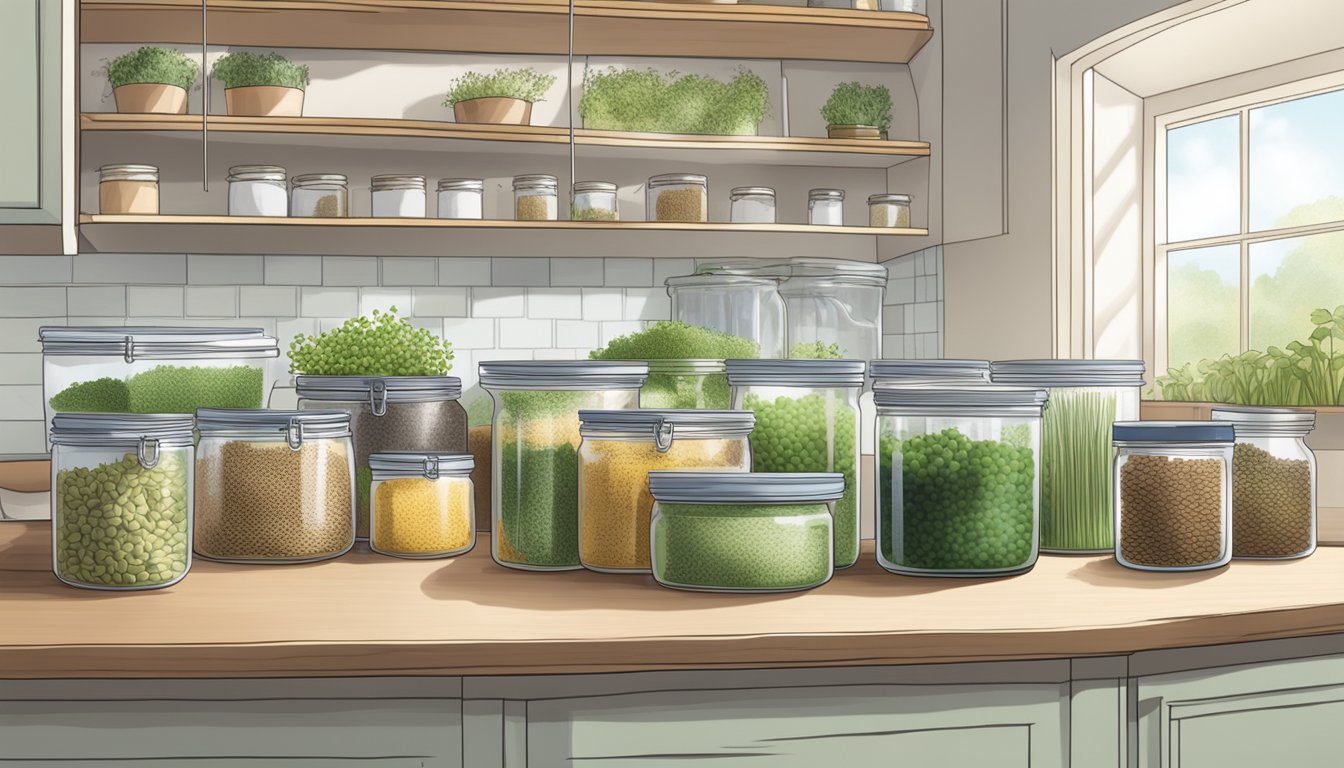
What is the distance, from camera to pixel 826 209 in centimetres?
346

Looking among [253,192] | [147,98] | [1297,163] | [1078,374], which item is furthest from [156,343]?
[1297,163]

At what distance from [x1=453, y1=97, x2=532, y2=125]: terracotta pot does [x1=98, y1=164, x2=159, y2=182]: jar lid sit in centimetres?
90

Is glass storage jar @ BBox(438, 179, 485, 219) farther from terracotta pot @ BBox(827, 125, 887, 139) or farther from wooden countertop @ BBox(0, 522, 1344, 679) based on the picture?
wooden countertop @ BBox(0, 522, 1344, 679)

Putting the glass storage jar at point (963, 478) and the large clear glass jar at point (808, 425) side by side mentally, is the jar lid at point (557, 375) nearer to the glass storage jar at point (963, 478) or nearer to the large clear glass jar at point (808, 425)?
the large clear glass jar at point (808, 425)

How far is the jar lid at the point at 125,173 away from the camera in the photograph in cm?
310

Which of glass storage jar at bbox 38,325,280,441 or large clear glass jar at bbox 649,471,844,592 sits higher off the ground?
glass storage jar at bbox 38,325,280,441

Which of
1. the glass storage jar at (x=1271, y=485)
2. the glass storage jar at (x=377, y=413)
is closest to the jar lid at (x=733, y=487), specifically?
the glass storage jar at (x=377, y=413)

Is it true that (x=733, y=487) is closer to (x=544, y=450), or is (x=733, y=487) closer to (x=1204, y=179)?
(x=544, y=450)

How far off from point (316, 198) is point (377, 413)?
2.01 meters

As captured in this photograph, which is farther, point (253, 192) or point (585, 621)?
point (253, 192)

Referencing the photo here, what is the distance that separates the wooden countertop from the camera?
888mm

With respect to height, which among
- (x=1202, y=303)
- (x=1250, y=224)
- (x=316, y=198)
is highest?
(x=316, y=198)

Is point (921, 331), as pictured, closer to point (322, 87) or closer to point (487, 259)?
point (487, 259)

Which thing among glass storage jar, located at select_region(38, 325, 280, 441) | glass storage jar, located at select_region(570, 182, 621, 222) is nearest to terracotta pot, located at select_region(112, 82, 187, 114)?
glass storage jar, located at select_region(570, 182, 621, 222)
